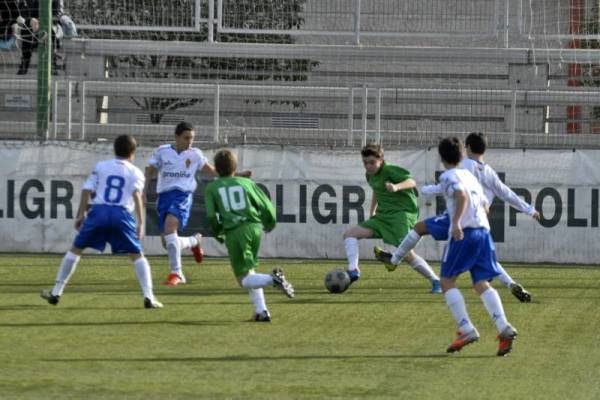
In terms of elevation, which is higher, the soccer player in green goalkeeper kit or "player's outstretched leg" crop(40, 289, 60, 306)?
the soccer player in green goalkeeper kit

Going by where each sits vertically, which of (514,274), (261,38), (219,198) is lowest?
(514,274)

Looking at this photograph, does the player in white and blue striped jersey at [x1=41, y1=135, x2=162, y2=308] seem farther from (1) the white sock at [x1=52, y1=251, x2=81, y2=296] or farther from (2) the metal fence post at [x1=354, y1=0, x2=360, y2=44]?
(2) the metal fence post at [x1=354, y1=0, x2=360, y2=44]

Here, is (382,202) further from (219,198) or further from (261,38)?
(261,38)

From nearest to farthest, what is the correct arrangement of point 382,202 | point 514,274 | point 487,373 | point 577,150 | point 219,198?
point 487,373 < point 219,198 < point 382,202 < point 514,274 < point 577,150

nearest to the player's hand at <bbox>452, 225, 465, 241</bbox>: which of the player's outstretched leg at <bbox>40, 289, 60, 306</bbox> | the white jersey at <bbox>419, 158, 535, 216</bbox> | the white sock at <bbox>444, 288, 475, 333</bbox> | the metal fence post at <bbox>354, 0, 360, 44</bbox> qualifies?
the white sock at <bbox>444, 288, 475, 333</bbox>

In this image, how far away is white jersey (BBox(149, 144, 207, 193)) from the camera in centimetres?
1680

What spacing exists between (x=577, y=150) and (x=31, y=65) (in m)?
11.1

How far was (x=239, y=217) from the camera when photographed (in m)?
13.0

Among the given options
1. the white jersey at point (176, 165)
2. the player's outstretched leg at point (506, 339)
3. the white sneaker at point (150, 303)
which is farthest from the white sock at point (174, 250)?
the player's outstretched leg at point (506, 339)

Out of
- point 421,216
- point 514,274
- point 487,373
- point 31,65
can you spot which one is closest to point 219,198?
point 487,373

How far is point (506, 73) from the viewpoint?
27.4 m

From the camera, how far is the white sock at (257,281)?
12836 millimetres

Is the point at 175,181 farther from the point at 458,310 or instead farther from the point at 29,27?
the point at 29,27

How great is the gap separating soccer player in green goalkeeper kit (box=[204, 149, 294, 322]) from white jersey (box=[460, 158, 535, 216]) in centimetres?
266
